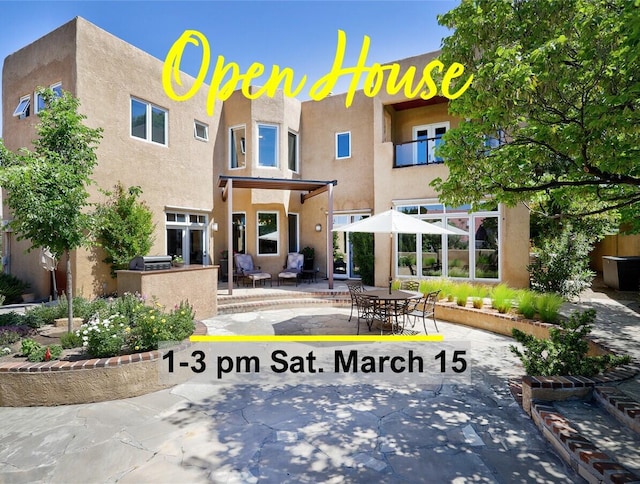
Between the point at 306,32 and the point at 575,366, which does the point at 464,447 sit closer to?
the point at 575,366

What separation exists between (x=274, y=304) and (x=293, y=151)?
8544mm

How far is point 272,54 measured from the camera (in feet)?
33.0

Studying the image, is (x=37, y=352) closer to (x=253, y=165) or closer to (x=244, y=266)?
(x=244, y=266)

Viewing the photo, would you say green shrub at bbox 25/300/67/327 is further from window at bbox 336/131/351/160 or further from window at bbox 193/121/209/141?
window at bbox 336/131/351/160

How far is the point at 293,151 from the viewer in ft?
54.3

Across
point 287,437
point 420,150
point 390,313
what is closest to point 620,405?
point 287,437

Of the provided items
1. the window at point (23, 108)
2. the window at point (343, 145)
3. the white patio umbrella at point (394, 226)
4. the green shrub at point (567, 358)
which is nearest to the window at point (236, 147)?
the window at point (343, 145)

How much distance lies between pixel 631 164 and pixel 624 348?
3419mm

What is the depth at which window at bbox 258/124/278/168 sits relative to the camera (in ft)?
50.1

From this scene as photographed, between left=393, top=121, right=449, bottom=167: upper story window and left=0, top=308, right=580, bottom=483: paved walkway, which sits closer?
left=0, top=308, right=580, bottom=483: paved walkway

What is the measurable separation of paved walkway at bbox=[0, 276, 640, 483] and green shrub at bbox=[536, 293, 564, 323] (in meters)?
3.05

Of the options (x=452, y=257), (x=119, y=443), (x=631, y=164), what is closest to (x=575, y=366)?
(x=631, y=164)

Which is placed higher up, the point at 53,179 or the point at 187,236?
the point at 53,179

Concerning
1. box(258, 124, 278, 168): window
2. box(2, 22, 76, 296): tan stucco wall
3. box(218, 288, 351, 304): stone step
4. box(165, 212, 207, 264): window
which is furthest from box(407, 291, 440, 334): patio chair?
box(2, 22, 76, 296): tan stucco wall
